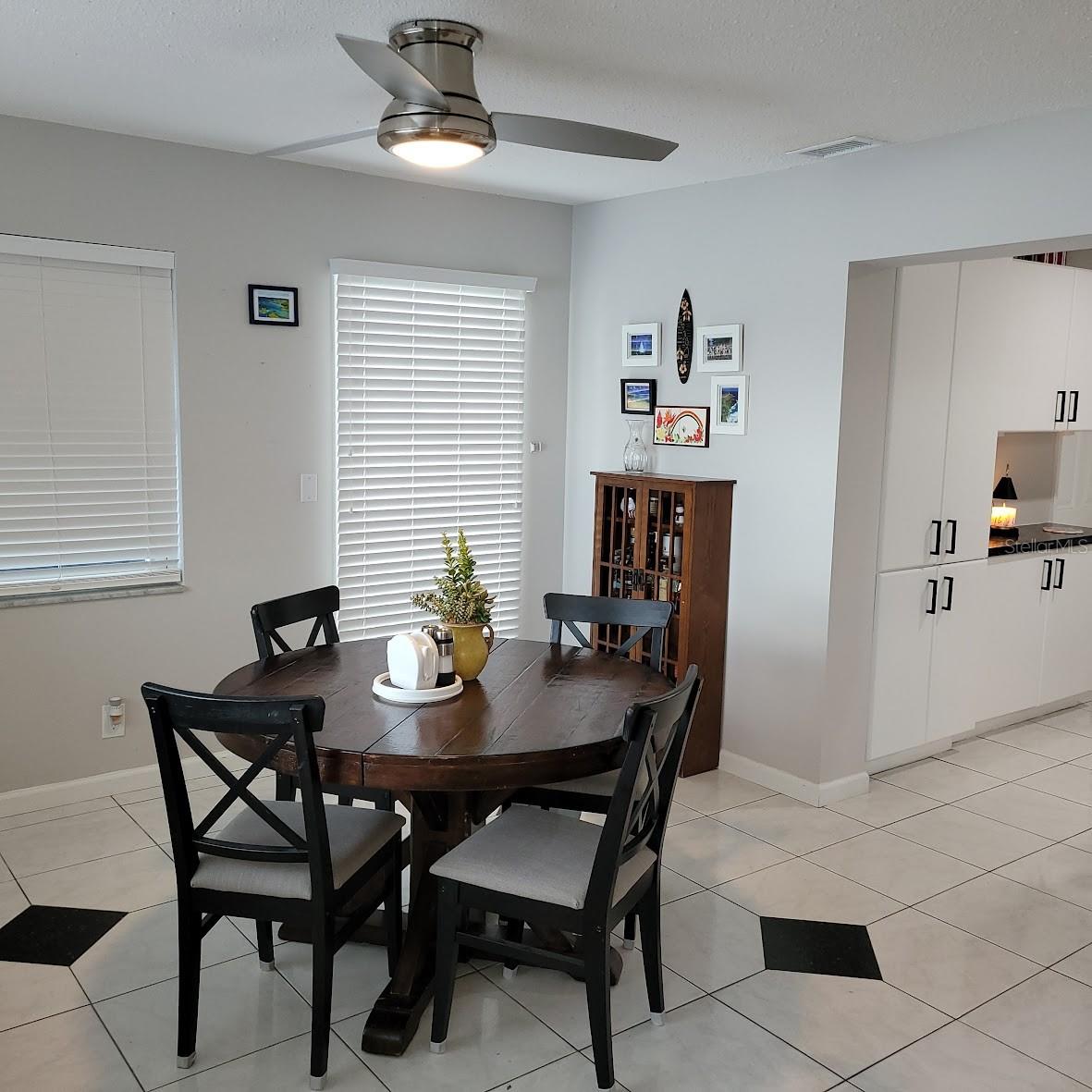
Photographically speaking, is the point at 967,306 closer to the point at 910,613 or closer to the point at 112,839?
the point at 910,613

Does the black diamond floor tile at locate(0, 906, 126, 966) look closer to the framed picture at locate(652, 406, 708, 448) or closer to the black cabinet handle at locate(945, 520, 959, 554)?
the framed picture at locate(652, 406, 708, 448)

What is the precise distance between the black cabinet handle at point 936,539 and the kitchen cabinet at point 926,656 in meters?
0.06

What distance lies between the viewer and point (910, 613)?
442 cm

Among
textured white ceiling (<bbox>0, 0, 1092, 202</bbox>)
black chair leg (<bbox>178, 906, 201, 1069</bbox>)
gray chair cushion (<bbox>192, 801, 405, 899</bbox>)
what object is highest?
textured white ceiling (<bbox>0, 0, 1092, 202</bbox>)

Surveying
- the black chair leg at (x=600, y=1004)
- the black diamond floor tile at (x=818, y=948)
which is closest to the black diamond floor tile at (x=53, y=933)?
the black chair leg at (x=600, y=1004)

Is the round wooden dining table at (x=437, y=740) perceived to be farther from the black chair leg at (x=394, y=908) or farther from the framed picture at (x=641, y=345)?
the framed picture at (x=641, y=345)

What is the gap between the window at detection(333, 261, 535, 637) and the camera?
179 inches

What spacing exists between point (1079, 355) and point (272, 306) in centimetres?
380

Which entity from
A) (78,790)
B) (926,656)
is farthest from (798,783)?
(78,790)

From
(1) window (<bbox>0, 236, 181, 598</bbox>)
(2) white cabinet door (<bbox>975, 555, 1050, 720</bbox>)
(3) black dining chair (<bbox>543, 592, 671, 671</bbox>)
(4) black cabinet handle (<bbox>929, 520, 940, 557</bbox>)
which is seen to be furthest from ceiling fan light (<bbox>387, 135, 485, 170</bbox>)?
(2) white cabinet door (<bbox>975, 555, 1050, 720</bbox>)

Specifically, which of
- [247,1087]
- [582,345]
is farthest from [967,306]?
[247,1087]

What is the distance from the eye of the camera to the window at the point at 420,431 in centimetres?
455

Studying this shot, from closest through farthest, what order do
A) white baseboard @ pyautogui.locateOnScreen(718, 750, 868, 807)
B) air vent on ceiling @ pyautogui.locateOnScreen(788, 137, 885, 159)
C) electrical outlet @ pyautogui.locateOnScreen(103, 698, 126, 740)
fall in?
air vent on ceiling @ pyautogui.locateOnScreen(788, 137, 885, 159)
electrical outlet @ pyautogui.locateOnScreen(103, 698, 126, 740)
white baseboard @ pyautogui.locateOnScreen(718, 750, 868, 807)

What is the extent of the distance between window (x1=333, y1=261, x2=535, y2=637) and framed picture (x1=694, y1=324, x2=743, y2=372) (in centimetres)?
98
